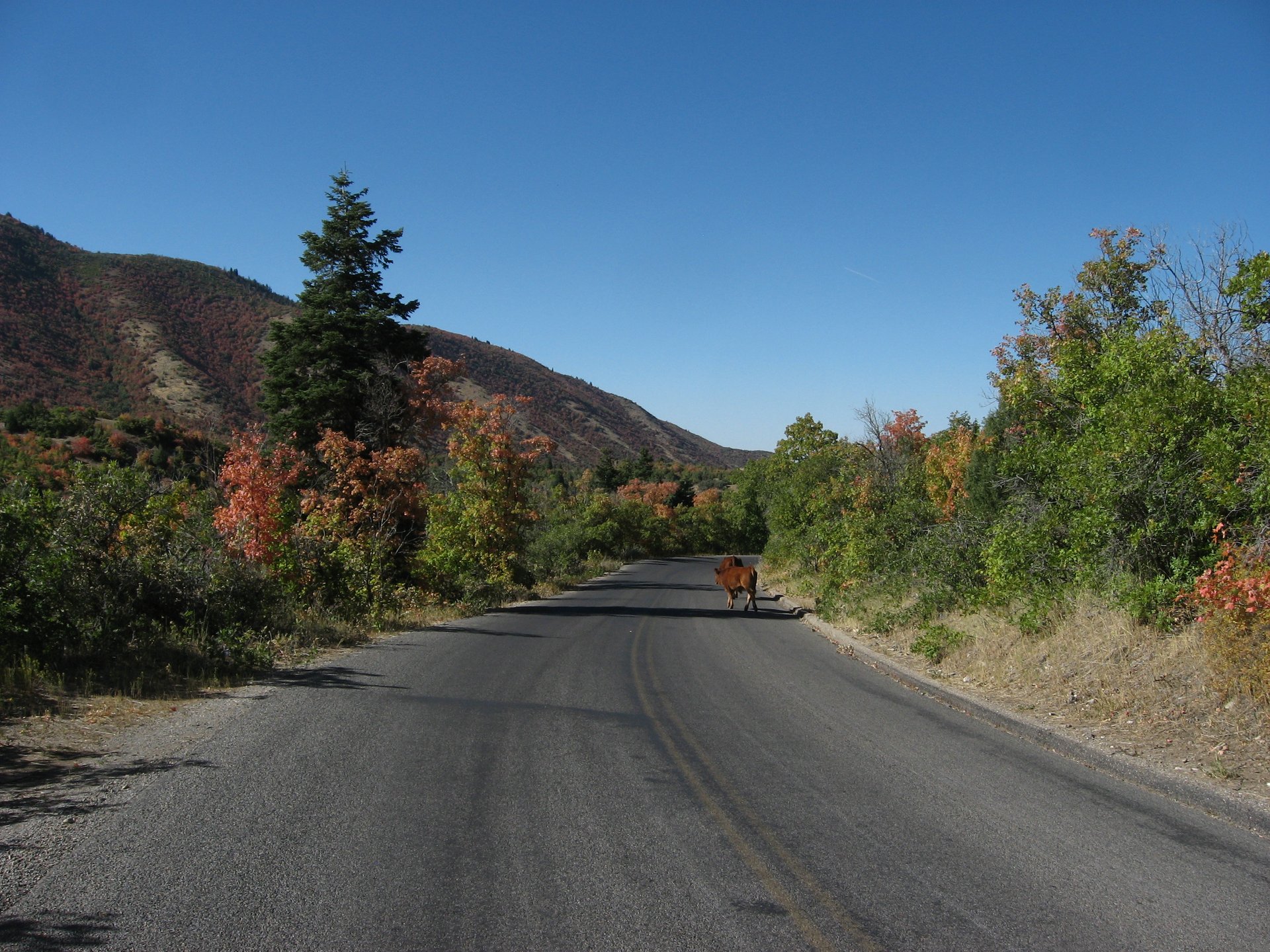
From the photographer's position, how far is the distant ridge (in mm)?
63031

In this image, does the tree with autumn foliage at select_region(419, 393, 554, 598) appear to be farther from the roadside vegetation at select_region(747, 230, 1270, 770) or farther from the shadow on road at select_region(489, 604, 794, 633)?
the roadside vegetation at select_region(747, 230, 1270, 770)

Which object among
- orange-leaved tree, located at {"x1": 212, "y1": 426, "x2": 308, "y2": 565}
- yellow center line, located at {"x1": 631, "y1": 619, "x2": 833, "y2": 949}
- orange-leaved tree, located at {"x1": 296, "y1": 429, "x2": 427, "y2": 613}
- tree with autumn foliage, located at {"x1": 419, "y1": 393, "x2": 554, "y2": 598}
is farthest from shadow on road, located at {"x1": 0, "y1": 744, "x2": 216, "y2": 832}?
tree with autumn foliage, located at {"x1": 419, "y1": 393, "x2": 554, "y2": 598}

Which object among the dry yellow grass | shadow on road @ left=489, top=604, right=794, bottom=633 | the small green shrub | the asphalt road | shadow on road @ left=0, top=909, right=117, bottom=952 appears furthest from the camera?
shadow on road @ left=489, top=604, right=794, bottom=633

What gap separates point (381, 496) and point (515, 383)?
105 meters

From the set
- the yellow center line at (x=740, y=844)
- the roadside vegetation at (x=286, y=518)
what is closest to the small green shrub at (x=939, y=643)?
the yellow center line at (x=740, y=844)

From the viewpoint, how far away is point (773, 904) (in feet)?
15.0

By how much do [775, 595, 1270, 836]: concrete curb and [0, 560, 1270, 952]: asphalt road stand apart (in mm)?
152

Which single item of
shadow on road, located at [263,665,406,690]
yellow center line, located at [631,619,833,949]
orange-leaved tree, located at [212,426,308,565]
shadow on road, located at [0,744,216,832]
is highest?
orange-leaved tree, located at [212,426,308,565]

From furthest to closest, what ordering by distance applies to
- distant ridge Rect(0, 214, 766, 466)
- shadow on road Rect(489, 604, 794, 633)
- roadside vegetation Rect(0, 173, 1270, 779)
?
distant ridge Rect(0, 214, 766, 466), shadow on road Rect(489, 604, 794, 633), roadside vegetation Rect(0, 173, 1270, 779)

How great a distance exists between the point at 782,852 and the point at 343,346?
23.0m

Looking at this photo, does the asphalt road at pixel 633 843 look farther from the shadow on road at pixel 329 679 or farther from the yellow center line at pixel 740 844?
the shadow on road at pixel 329 679

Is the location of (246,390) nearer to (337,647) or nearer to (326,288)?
(326,288)

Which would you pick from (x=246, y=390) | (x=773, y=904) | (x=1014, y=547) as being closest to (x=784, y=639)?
(x=1014, y=547)

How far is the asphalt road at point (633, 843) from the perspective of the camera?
430 cm
